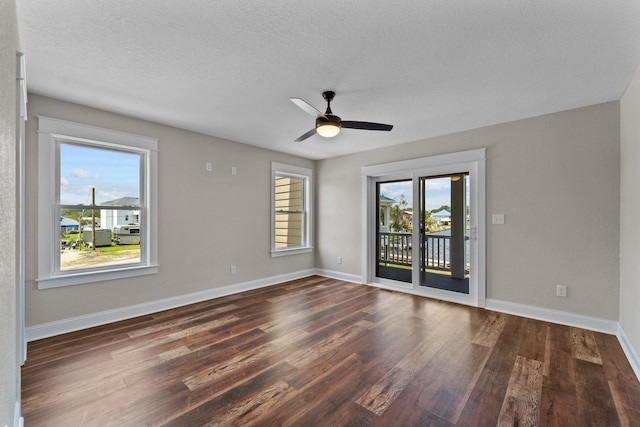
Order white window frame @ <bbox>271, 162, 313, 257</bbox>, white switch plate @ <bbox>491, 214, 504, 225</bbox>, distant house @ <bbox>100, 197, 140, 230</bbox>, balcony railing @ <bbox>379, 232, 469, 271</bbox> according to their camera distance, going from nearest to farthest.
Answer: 1. distant house @ <bbox>100, 197, 140, 230</bbox>
2. white switch plate @ <bbox>491, 214, 504, 225</bbox>
3. balcony railing @ <bbox>379, 232, 469, 271</bbox>
4. white window frame @ <bbox>271, 162, 313, 257</bbox>

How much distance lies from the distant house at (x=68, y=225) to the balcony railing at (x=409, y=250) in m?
4.37

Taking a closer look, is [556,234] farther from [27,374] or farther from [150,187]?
[27,374]

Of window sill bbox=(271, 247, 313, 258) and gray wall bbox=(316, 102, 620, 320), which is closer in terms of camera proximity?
gray wall bbox=(316, 102, 620, 320)

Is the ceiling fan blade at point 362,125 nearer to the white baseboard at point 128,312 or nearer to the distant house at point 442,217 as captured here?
the distant house at point 442,217

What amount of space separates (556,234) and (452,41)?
275cm

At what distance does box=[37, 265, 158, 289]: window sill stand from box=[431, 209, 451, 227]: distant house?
4.07 metres

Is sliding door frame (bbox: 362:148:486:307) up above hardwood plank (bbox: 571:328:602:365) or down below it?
above

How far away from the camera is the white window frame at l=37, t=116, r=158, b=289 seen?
115 inches

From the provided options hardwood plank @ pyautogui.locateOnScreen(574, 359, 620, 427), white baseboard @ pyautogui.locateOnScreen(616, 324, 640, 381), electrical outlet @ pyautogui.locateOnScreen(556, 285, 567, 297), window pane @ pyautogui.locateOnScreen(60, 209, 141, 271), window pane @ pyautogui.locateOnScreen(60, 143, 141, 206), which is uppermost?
window pane @ pyautogui.locateOnScreen(60, 143, 141, 206)

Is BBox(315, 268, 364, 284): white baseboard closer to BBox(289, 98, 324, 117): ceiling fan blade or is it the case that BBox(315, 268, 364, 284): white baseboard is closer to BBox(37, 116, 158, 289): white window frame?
BBox(37, 116, 158, 289): white window frame

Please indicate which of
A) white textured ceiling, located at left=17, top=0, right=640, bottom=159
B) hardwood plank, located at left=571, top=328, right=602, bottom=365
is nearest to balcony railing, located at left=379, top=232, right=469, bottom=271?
hardwood plank, located at left=571, top=328, right=602, bottom=365

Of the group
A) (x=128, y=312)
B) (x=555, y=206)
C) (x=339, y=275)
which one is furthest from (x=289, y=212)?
(x=555, y=206)

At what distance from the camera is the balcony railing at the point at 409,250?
4.51m

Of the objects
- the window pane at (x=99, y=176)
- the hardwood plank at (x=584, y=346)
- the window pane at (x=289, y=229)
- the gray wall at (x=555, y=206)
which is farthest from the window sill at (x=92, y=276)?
the hardwood plank at (x=584, y=346)
